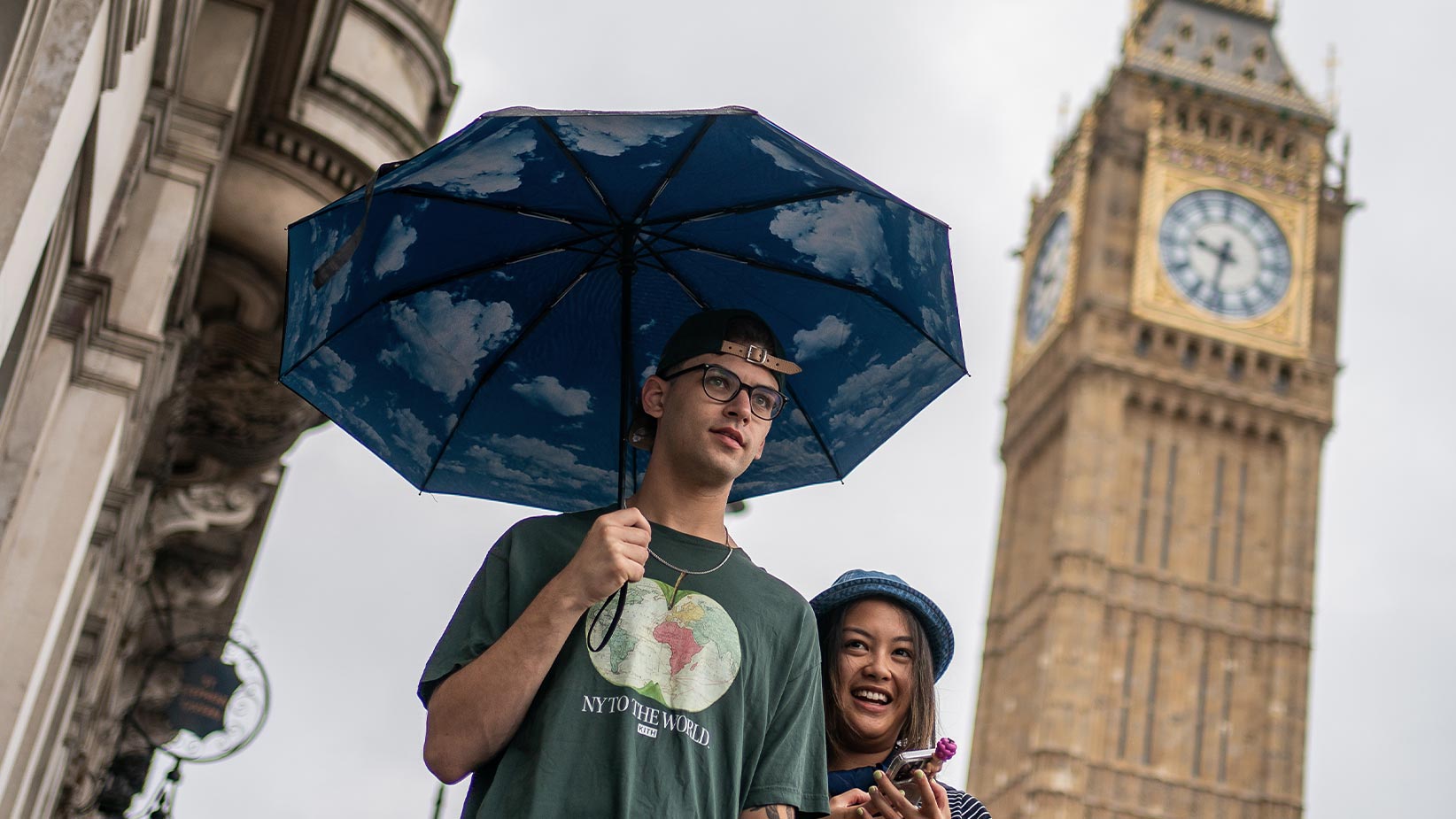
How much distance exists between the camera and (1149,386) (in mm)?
46656

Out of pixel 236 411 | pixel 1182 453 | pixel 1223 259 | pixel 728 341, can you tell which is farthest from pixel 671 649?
pixel 1182 453

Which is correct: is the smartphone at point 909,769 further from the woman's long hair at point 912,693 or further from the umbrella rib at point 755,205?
Answer: the umbrella rib at point 755,205

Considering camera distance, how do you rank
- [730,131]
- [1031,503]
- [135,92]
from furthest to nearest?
[1031,503], [135,92], [730,131]

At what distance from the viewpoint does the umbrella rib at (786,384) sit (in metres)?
3.33

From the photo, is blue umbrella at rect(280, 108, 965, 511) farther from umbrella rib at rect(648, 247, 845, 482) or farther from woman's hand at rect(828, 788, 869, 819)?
woman's hand at rect(828, 788, 869, 819)

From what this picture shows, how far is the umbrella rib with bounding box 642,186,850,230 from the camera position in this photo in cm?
321

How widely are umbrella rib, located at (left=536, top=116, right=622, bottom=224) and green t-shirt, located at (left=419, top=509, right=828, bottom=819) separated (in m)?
0.61

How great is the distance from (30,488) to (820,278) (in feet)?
13.8

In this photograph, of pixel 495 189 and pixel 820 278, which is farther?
pixel 820 278

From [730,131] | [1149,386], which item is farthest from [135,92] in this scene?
[1149,386]

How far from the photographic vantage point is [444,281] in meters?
3.28

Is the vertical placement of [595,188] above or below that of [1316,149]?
below

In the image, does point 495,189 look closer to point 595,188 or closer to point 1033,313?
point 595,188

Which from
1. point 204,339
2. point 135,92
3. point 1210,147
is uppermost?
point 1210,147
